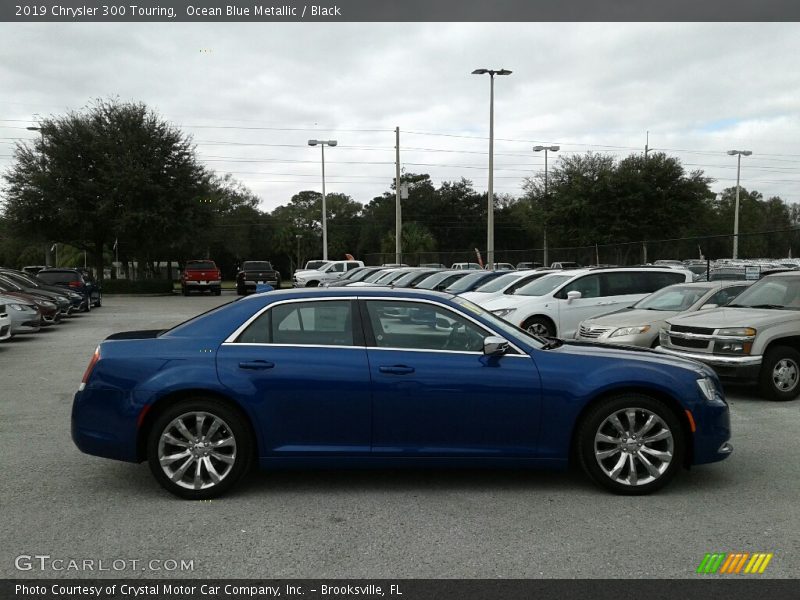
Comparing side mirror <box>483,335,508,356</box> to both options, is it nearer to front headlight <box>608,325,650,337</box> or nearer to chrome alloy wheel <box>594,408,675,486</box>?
chrome alloy wheel <box>594,408,675,486</box>

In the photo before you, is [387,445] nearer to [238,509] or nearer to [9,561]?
[238,509]

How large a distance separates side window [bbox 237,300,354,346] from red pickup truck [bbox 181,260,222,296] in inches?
1419

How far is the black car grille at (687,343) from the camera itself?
30.0 ft

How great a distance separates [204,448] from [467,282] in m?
15.4

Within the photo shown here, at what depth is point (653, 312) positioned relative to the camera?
1156cm

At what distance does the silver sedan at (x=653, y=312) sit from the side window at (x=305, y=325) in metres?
6.08

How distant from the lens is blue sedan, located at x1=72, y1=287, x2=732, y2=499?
5.14 metres

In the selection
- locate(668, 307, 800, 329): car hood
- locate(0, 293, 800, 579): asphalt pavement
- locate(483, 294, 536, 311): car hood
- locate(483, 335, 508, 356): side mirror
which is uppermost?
locate(483, 335, 508, 356): side mirror

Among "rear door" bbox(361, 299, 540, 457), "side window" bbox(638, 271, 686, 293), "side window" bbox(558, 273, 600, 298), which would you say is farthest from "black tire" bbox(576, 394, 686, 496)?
"side window" bbox(638, 271, 686, 293)

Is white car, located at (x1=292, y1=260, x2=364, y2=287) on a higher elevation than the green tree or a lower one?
lower

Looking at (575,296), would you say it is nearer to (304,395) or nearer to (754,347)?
(754,347)

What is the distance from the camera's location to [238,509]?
4.98 m

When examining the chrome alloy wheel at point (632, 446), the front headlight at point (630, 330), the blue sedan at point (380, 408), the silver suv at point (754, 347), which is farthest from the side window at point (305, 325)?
the front headlight at point (630, 330)

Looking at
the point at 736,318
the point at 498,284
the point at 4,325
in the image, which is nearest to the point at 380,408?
the point at 736,318
